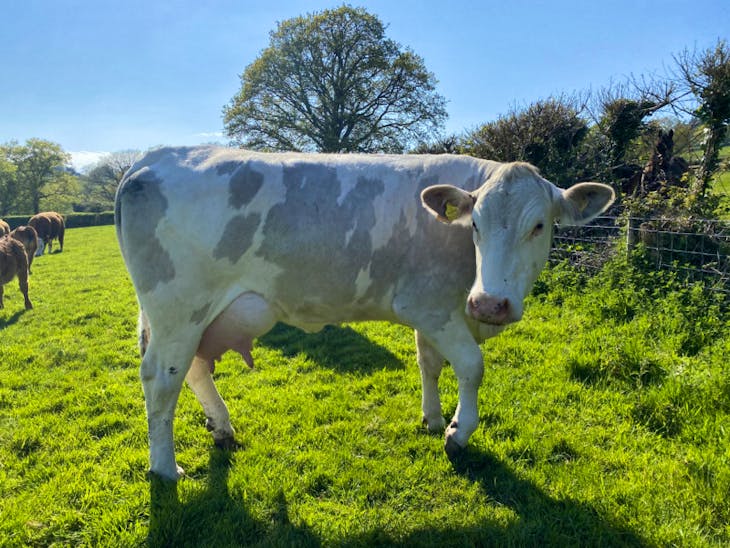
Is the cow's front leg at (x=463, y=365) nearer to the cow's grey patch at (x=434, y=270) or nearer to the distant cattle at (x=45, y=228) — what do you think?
the cow's grey patch at (x=434, y=270)

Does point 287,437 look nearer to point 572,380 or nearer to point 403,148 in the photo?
point 572,380

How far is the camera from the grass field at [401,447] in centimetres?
253

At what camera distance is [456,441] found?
2.96m

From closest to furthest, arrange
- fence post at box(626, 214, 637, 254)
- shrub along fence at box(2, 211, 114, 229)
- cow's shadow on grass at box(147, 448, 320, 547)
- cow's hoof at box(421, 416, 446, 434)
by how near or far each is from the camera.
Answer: cow's shadow on grass at box(147, 448, 320, 547) < cow's hoof at box(421, 416, 446, 434) < fence post at box(626, 214, 637, 254) < shrub along fence at box(2, 211, 114, 229)

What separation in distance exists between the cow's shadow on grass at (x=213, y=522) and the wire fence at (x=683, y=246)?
17.7ft

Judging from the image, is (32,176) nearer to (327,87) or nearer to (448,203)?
(327,87)

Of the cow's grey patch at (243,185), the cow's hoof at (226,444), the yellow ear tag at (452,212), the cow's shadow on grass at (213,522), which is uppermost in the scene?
the cow's grey patch at (243,185)

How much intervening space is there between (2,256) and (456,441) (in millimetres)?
10452

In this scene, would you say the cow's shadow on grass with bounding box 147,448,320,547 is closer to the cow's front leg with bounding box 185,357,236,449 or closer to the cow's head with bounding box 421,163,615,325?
the cow's front leg with bounding box 185,357,236,449

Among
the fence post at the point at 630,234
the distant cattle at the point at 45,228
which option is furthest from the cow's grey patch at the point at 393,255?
the distant cattle at the point at 45,228

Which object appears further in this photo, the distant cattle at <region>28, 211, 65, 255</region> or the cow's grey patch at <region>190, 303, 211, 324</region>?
the distant cattle at <region>28, 211, 65, 255</region>

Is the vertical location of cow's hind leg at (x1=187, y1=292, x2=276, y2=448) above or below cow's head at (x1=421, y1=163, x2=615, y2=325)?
below

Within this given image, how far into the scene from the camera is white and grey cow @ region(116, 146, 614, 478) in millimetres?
2738

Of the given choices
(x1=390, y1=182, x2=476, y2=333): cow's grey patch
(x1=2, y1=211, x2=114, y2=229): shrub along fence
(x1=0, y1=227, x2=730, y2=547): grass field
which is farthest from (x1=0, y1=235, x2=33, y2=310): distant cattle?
(x1=2, y1=211, x2=114, y2=229): shrub along fence
